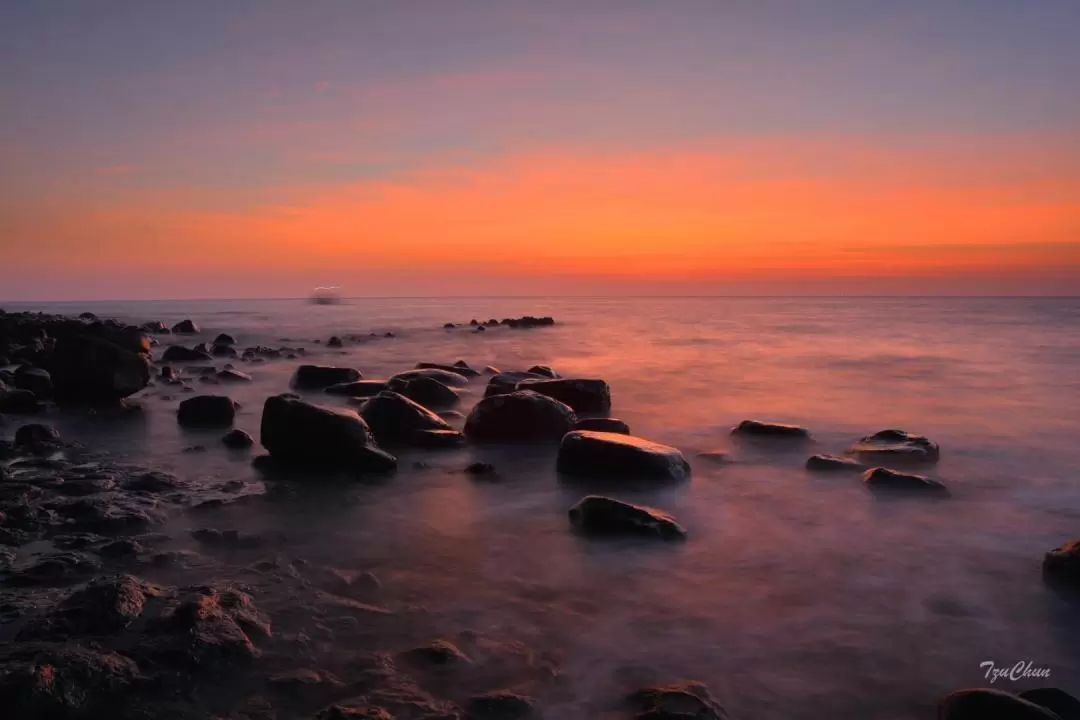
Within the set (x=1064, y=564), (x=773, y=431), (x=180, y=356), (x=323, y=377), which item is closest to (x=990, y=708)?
(x=1064, y=564)

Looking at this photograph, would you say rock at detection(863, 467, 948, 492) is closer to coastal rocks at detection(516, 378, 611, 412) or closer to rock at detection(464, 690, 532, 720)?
rock at detection(464, 690, 532, 720)

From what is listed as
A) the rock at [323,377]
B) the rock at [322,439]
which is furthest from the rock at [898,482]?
the rock at [323,377]

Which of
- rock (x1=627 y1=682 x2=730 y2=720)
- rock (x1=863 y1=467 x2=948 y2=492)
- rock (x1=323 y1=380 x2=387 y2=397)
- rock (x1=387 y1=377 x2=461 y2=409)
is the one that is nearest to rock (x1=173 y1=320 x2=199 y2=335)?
rock (x1=323 y1=380 x2=387 y2=397)

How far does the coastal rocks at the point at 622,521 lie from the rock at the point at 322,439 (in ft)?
7.89

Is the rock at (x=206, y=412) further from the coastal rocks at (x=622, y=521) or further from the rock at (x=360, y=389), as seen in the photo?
the coastal rocks at (x=622, y=521)

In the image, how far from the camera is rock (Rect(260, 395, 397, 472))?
6.67 metres

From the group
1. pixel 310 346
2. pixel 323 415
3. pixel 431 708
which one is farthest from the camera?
pixel 310 346

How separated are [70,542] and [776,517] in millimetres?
4987

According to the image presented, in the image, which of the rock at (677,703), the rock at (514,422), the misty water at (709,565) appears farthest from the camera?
the rock at (514,422)

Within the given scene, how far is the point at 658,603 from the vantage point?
3869 millimetres

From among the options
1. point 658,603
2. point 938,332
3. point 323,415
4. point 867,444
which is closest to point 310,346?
point 323,415

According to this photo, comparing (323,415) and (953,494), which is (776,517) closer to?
(953,494)

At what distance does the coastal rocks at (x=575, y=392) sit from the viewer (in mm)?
10500

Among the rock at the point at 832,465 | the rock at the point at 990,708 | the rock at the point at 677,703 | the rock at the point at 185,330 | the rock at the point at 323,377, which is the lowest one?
the rock at the point at 832,465
